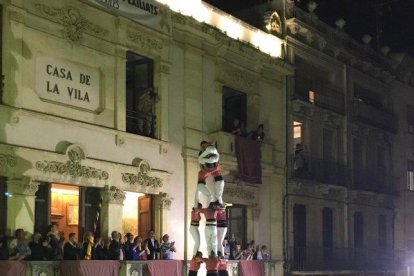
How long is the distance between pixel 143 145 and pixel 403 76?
2276 cm

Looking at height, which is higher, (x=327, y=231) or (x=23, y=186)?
(x=23, y=186)

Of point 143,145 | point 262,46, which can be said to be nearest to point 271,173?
point 262,46

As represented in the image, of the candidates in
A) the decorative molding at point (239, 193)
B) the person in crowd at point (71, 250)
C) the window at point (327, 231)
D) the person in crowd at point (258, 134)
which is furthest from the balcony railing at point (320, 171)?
the person in crowd at point (71, 250)

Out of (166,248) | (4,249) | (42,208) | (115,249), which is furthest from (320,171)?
(4,249)

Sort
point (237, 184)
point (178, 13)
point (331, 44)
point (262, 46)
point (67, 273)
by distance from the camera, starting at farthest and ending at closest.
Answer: point (331, 44), point (262, 46), point (237, 184), point (178, 13), point (67, 273)

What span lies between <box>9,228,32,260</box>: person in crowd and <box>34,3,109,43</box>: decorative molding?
586cm

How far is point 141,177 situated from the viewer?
2261cm

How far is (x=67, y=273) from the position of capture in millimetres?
18469

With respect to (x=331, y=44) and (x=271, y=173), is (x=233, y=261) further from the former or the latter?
(x=331, y=44)

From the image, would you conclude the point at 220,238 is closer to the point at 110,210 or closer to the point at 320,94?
the point at 110,210

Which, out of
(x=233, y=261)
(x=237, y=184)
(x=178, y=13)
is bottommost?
(x=233, y=261)

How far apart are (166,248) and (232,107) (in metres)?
7.70

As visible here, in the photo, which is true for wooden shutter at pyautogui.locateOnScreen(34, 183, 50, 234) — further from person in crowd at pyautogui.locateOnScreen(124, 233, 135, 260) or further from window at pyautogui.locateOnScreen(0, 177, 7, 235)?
Answer: person in crowd at pyautogui.locateOnScreen(124, 233, 135, 260)

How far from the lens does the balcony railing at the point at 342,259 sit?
29781 millimetres
